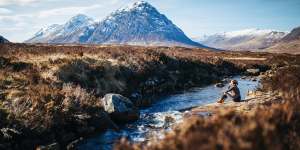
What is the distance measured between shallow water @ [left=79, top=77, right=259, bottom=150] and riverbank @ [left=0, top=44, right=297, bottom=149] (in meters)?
0.88

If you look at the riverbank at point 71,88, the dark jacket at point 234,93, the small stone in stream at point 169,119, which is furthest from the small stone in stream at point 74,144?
the dark jacket at point 234,93

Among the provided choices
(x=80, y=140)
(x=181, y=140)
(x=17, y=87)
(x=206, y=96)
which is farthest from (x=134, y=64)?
(x=181, y=140)

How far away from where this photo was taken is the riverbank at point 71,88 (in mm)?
14000

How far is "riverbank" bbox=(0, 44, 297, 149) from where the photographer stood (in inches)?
551

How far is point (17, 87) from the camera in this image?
1819 centimetres

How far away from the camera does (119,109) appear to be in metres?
18.2

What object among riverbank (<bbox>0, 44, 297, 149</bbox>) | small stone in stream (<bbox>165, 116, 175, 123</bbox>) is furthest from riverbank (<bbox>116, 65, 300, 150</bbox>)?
small stone in stream (<bbox>165, 116, 175, 123</bbox>)

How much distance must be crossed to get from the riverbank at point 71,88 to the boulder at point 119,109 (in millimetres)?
405

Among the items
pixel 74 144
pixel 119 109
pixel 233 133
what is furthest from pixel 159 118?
pixel 233 133

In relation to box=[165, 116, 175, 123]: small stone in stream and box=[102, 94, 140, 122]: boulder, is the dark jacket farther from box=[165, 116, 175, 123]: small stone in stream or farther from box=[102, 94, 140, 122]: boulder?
box=[102, 94, 140, 122]: boulder

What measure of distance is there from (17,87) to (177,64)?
70.0 feet

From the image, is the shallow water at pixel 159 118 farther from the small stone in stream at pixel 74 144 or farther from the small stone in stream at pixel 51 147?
the small stone in stream at pixel 51 147

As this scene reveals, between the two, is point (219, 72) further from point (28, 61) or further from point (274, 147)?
point (274, 147)

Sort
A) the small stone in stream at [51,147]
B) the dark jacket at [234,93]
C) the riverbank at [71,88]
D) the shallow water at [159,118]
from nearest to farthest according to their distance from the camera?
the small stone in stream at [51,147], the riverbank at [71,88], the shallow water at [159,118], the dark jacket at [234,93]
